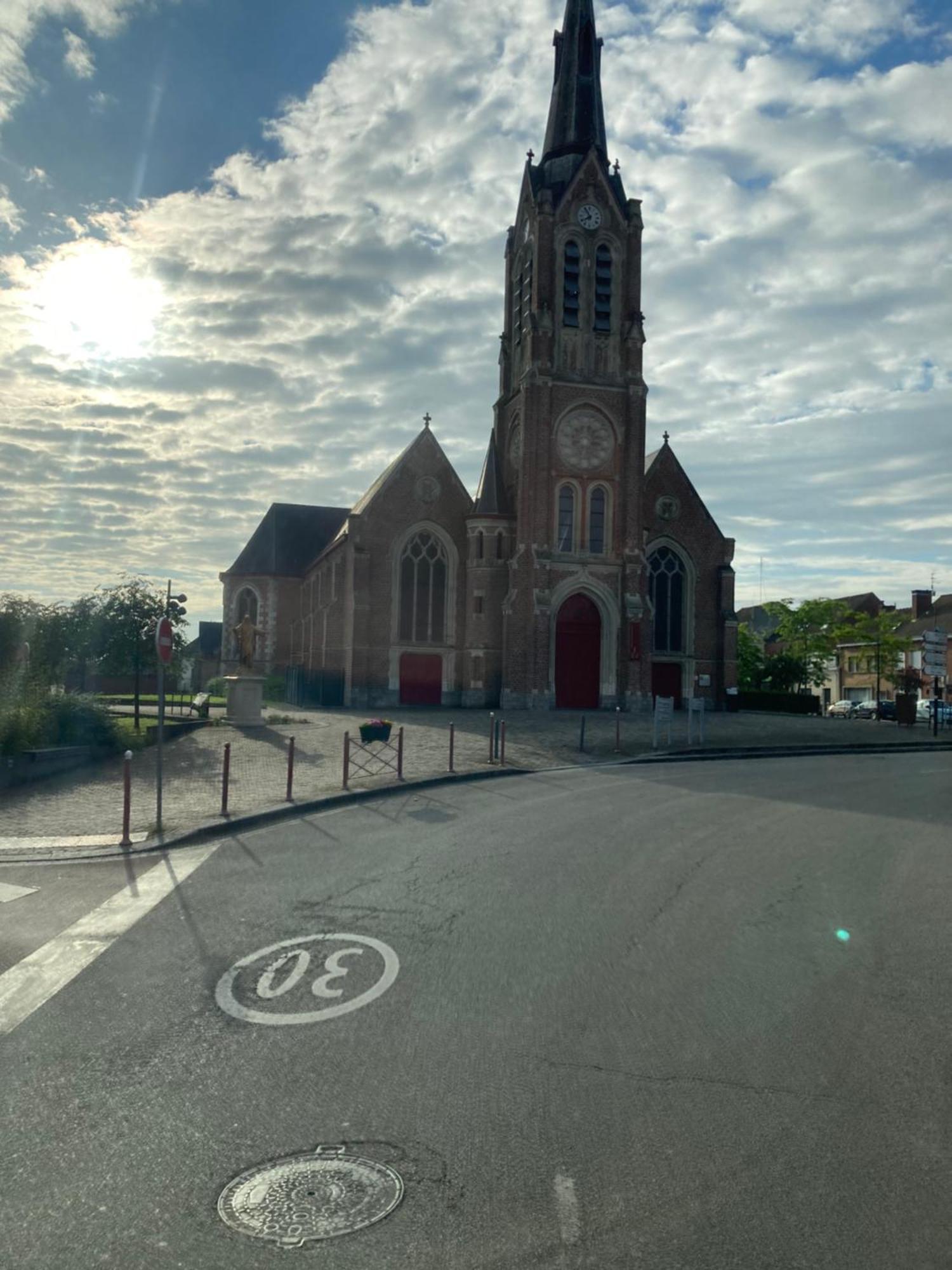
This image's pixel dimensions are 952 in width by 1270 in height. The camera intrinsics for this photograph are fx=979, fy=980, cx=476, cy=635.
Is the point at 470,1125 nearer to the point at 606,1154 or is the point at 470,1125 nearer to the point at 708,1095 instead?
the point at 606,1154

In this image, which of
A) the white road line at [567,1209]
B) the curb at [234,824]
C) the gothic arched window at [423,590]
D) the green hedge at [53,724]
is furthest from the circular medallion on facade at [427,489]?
the white road line at [567,1209]

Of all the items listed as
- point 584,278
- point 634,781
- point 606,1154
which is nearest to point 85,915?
point 606,1154

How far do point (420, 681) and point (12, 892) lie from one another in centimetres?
3038

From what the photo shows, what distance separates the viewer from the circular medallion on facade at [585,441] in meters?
37.0

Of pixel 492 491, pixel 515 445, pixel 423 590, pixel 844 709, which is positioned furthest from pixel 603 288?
pixel 844 709

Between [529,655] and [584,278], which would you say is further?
[584,278]

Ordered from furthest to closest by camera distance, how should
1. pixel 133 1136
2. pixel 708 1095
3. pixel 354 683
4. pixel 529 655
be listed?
1. pixel 354 683
2. pixel 529 655
3. pixel 708 1095
4. pixel 133 1136

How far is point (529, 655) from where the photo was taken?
3534cm

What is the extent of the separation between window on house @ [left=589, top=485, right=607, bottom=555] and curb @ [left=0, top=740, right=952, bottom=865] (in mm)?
14066

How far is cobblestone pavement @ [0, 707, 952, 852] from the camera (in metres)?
12.7

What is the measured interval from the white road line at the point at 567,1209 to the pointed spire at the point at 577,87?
137 feet

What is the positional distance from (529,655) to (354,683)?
23.4 feet

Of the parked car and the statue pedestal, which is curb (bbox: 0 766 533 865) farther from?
the parked car

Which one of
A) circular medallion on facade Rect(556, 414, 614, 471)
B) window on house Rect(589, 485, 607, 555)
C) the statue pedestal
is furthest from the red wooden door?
the statue pedestal
